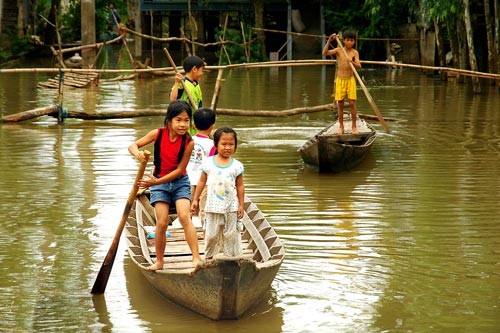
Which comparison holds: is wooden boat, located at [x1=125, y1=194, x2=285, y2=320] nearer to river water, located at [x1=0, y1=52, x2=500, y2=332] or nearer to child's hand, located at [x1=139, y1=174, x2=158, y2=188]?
river water, located at [x1=0, y1=52, x2=500, y2=332]

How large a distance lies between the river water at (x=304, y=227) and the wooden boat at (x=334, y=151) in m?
0.15

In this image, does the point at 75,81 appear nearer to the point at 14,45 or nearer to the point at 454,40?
the point at 454,40

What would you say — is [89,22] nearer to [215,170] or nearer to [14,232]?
[14,232]

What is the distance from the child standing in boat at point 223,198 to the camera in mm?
5930

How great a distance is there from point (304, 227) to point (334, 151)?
250 cm

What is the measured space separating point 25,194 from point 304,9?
2143 cm

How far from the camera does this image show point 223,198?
593 centimetres

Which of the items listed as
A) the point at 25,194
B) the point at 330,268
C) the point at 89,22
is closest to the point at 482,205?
the point at 330,268

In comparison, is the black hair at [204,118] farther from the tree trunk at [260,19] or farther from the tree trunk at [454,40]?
the tree trunk at [260,19]

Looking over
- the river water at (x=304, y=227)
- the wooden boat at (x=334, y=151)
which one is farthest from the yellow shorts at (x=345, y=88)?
the river water at (x=304, y=227)

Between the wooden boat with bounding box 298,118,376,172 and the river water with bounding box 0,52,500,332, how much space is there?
15 centimetres

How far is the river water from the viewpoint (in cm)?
612

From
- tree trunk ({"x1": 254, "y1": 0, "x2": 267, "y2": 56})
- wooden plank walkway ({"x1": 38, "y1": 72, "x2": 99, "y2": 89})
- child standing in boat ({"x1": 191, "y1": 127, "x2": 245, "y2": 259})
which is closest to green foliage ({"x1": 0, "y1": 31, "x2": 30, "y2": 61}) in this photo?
tree trunk ({"x1": 254, "y1": 0, "x2": 267, "y2": 56})

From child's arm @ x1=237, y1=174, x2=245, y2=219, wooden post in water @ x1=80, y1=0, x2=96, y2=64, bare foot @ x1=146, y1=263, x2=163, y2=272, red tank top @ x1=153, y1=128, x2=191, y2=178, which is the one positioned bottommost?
bare foot @ x1=146, y1=263, x2=163, y2=272
